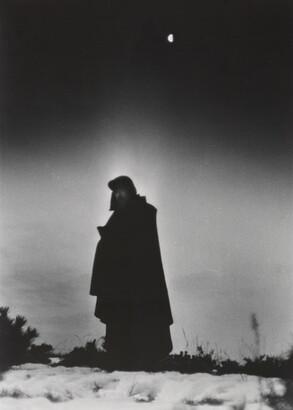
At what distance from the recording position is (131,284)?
4172 millimetres

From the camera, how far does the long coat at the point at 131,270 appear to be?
4133 mm

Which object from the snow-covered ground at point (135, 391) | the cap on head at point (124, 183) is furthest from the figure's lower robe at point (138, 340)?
the cap on head at point (124, 183)

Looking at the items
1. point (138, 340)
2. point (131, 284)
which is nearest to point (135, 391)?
point (138, 340)

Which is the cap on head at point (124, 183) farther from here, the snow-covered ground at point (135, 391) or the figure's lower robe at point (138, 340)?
the snow-covered ground at point (135, 391)

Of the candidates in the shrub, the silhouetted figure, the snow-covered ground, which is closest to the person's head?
the silhouetted figure

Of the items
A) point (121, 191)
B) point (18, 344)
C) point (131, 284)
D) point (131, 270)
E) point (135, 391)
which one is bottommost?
point (135, 391)

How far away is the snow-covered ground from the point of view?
364cm

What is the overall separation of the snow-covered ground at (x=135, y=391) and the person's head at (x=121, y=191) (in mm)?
1322

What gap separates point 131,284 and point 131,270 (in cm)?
11

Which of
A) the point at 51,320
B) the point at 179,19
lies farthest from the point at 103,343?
the point at 179,19

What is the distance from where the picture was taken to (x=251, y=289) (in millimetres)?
4195

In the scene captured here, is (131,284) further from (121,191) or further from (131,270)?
(121,191)

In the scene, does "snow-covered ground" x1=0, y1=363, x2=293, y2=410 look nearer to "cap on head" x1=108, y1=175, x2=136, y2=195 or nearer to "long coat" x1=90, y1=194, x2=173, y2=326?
"long coat" x1=90, y1=194, x2=173, y2=326

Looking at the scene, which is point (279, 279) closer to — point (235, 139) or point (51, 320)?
point (235, 139)
